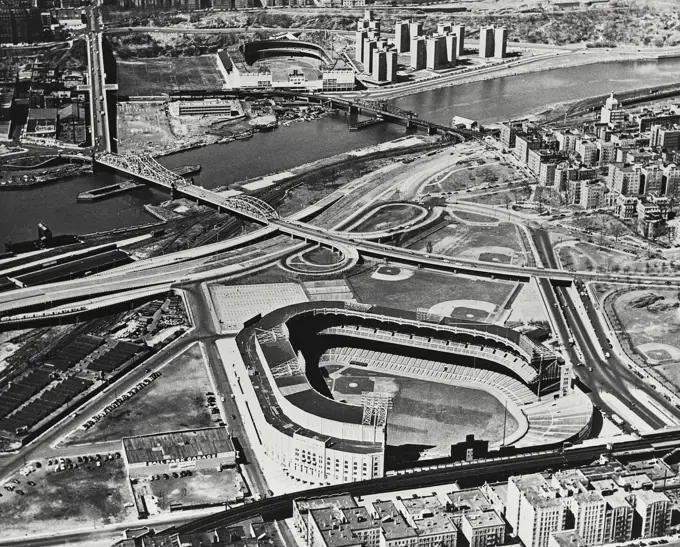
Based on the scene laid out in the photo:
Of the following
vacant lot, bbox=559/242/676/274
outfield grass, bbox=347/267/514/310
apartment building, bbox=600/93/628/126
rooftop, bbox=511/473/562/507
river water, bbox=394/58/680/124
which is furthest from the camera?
river water, bbox=394/58/680/124

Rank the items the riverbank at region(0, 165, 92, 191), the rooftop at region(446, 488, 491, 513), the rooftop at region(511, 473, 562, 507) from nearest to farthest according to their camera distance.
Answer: the rooftop at region(511, 473, 562, 507)
the rooftop at region(446, 488, 491, 513)
the riverbank at region(0, 165, 92, 191)

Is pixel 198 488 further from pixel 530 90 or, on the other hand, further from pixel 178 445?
pixel 530 90

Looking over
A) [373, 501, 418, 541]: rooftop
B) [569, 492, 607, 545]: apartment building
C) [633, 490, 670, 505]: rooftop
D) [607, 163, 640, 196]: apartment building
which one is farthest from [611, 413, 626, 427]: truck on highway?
[607, 163, 640, 196]: apartment building

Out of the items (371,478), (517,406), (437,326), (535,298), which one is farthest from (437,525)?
(535,298)

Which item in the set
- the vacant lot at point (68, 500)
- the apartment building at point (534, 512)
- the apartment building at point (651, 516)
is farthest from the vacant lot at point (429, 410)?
the vacant lot at point (68, 500)

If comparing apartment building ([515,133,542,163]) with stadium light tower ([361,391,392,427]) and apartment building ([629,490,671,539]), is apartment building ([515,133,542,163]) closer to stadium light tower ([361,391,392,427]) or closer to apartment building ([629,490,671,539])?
stadium light tower ([361,391,392,427])

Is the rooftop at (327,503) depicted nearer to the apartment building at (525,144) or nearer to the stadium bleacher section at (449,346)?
the stadium bleacher section at (449,346)

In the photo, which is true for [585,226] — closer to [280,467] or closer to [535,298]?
[535,298]
